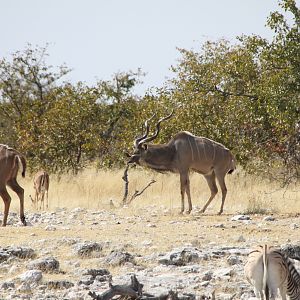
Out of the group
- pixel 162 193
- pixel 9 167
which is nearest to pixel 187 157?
pixel 162 193

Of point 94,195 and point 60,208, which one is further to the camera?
point 94,195

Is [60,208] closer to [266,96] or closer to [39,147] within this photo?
[266,96]

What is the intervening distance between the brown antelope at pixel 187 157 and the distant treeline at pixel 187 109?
1.06m

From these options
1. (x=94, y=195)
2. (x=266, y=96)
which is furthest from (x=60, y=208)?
(x=266, y=96)

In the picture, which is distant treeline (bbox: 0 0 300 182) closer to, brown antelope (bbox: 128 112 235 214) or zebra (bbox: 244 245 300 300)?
brown antelope (bbox: 128 112 235 214)

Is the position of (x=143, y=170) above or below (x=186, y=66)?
below

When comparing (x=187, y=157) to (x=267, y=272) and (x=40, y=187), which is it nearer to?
(x=40, y=187)

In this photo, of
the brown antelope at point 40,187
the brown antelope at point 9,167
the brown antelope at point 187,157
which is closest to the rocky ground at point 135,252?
the brown antelope at point 9,167

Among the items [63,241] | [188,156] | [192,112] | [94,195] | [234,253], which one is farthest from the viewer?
[192,112]

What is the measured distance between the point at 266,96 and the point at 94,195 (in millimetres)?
5820

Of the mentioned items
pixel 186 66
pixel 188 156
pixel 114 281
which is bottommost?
pixel 114 281

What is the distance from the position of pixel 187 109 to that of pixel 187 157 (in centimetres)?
436

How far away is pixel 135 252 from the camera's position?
1177 cm

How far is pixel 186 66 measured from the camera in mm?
27453
